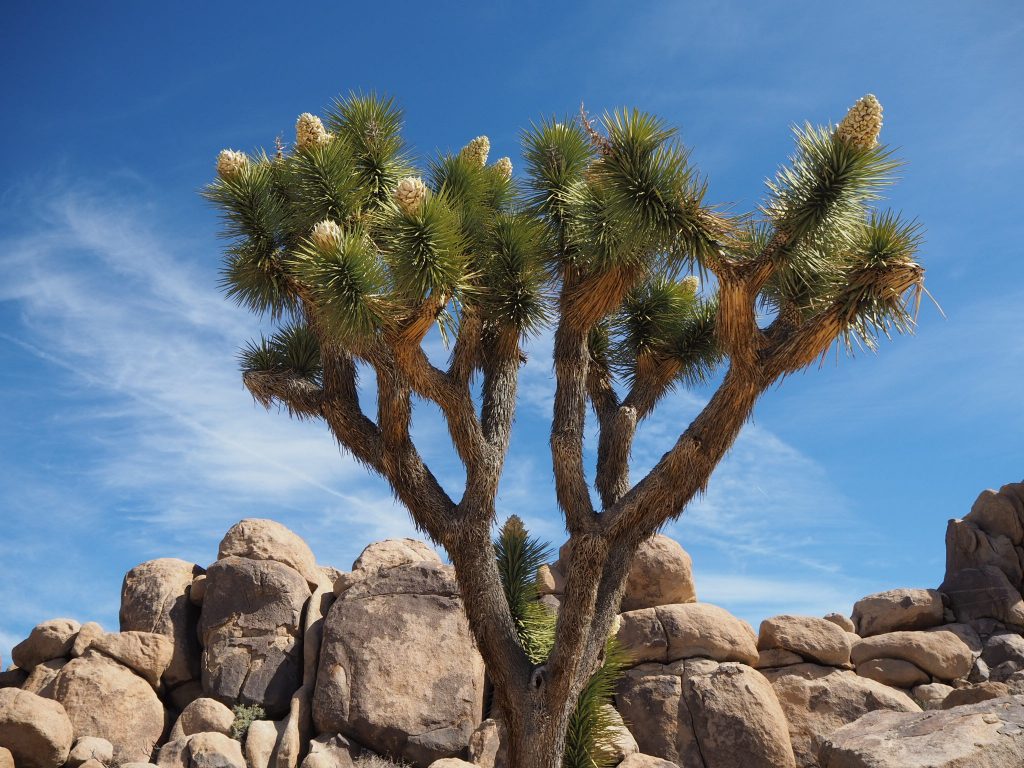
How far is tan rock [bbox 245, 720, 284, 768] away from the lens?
14367 mm

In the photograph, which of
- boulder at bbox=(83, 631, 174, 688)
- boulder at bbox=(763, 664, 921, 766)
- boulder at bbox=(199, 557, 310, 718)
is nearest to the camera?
boulder at bbox=(199, 557, 310, 718)

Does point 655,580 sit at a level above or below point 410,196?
below

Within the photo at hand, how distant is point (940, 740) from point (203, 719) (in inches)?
433

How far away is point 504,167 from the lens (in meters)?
12.9

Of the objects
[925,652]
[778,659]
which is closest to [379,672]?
[778,659]

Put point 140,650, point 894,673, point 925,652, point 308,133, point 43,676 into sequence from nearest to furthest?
point 308,133 → point 43,676 → point 140,650 → point 894,673 → point 925,652

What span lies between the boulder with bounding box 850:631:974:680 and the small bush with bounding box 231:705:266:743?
34.6 ft

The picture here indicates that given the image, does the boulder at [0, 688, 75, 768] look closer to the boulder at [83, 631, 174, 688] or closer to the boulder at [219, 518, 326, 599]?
the boulder at [83, 631, 174, 688]

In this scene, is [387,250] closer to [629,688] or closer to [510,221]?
[510,221]

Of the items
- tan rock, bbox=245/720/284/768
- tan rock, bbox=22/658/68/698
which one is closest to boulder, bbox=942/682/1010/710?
tan rock, bbox=245/720/284/768

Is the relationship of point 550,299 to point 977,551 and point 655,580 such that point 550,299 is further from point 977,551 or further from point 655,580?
point 977,551

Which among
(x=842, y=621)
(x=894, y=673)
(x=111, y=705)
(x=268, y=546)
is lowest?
(x=111, y=705)

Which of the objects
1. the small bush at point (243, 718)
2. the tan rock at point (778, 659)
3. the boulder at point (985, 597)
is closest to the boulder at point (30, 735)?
the small bush at point (243, 718)

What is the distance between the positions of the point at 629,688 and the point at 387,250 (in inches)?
360
